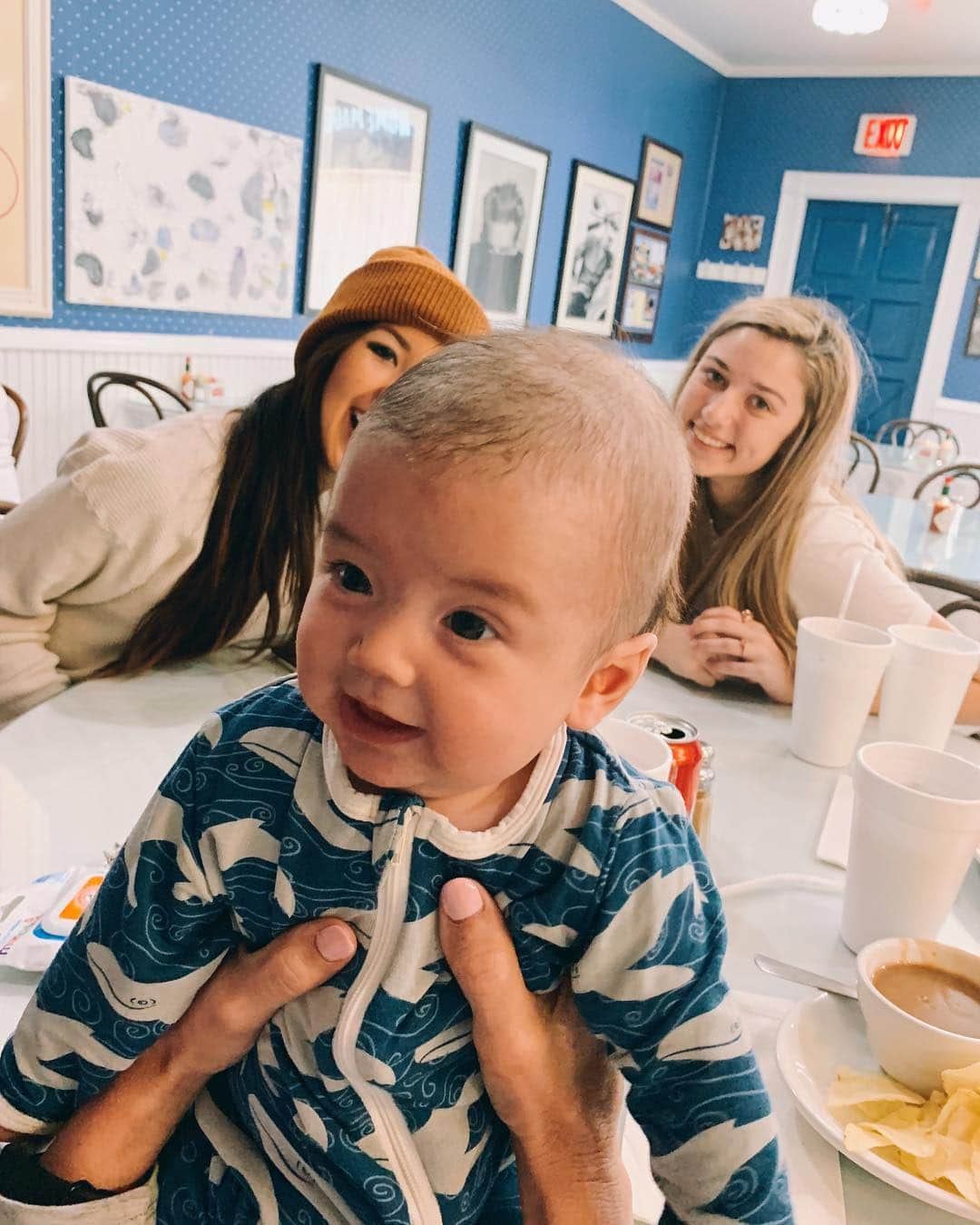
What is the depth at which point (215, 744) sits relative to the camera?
0.66 meters

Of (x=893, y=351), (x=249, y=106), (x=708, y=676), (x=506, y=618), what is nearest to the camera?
(x=506, y=618)

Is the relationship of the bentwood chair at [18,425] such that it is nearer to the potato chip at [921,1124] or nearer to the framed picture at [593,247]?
the potato chip at [921,1124]

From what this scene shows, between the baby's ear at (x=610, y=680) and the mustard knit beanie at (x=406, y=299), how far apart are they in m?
0.86

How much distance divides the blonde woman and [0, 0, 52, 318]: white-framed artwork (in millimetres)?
2961

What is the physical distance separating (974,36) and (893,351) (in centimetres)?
218

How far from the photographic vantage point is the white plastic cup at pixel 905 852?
0.83 meters

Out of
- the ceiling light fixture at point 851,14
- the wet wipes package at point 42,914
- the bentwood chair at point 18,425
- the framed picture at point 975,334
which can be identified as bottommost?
the bentwood chair at point 18,425

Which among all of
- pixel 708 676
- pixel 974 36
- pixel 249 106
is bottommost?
pixel 708 676

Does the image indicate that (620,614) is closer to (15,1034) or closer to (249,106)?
(15,1034)

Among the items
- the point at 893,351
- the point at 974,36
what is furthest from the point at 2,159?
the point at 893,351

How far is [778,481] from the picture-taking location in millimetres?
1767

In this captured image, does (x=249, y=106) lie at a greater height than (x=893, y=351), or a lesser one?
greater

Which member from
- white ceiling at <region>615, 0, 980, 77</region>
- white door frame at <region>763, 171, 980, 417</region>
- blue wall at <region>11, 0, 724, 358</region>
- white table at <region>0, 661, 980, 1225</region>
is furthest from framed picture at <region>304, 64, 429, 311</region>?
white door frame at <region>763, 171, 980, 417</region>

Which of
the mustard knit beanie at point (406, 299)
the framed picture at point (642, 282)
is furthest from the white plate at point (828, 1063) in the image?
the framed picture at point (642, 282)
